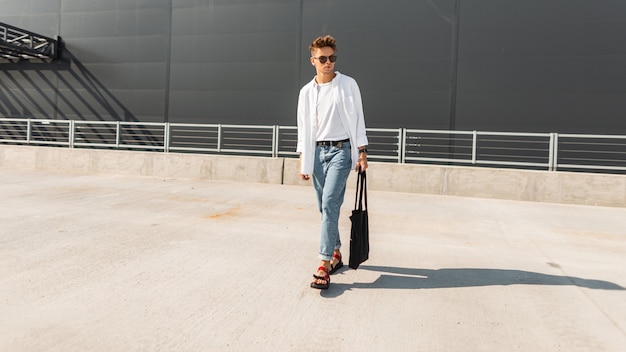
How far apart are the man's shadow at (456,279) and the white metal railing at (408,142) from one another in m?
5.08

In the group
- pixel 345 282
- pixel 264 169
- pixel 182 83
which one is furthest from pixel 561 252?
pixel 182 83

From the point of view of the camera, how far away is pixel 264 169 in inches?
365

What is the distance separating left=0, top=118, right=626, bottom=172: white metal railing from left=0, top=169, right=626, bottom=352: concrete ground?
12.4 ft

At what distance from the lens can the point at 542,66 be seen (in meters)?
9.88

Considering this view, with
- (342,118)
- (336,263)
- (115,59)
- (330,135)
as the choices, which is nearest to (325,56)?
(342,118)

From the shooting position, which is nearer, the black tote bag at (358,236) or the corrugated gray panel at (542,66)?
the black tote bag at (358,236)

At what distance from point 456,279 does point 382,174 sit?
225 inches

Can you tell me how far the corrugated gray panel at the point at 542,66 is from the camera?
9562mm

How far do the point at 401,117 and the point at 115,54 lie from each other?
32.5ft

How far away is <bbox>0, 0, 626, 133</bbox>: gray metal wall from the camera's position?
9750 millimetres

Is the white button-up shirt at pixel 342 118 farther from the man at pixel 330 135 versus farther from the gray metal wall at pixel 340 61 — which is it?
the gray metal wall at pixel 340 61

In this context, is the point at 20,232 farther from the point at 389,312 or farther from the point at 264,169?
the point at 264,169

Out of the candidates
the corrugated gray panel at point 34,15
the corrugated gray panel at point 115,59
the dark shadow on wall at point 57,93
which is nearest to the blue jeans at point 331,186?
the corrugated gray panel at point 115,59

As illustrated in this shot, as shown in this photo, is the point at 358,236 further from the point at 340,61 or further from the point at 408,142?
the point at 340,61
